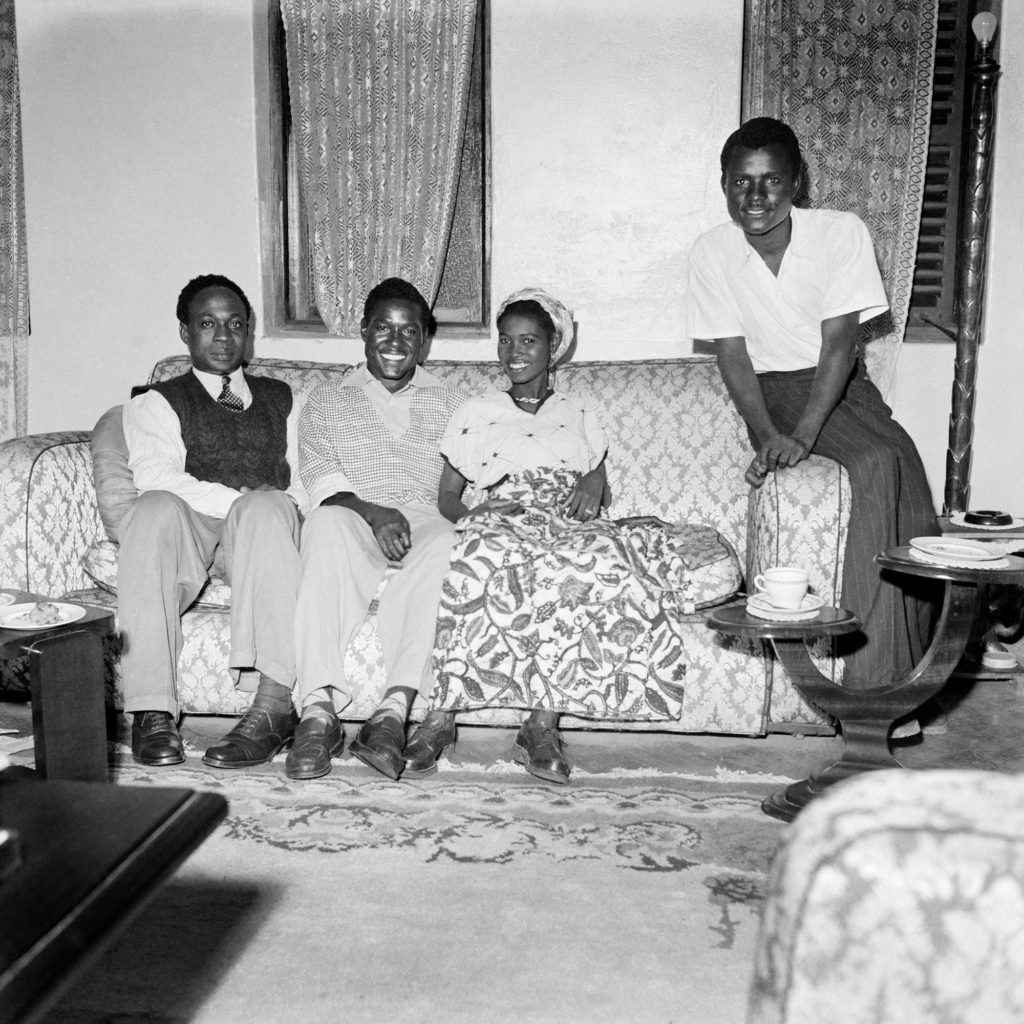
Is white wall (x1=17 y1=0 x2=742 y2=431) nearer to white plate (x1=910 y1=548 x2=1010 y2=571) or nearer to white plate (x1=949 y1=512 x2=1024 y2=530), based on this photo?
white plate (x1=949 y1=512 x2=1024 y2=530)

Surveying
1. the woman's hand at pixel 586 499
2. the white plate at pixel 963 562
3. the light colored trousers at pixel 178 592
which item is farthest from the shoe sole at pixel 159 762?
the white plate at pixel 963 562

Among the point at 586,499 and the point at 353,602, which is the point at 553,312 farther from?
the point at 353,602

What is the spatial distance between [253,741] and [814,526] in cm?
144

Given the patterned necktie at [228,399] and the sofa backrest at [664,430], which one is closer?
the patterned necktie at [228,399]

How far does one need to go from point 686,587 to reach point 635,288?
5.33 ft

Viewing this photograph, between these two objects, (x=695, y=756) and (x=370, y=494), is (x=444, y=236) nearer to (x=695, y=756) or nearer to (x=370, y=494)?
(x=370, y=494)

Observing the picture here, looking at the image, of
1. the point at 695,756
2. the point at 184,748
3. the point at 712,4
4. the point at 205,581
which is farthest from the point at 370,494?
the point at 712,4

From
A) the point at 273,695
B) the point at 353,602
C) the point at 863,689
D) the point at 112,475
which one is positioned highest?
the point at 112,475

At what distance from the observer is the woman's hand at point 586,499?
10.1 feet

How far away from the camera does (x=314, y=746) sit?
104 inches

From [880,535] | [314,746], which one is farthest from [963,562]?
[314,746]

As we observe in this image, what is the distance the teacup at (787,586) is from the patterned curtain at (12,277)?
10.9 ft

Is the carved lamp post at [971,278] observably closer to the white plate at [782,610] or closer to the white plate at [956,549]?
the white plate at [956,549]

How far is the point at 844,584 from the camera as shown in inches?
108
